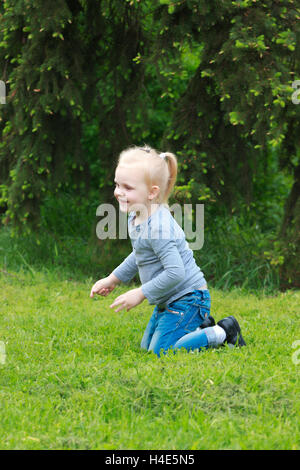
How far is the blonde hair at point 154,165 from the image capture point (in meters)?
3.59

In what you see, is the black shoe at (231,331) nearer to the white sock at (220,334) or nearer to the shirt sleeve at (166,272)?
the white sock at (220,334)

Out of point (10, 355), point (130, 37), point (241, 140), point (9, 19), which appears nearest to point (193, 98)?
point (241, 140)

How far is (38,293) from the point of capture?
5.40 meters

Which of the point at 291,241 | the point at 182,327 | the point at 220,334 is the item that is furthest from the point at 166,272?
the point at 291,241

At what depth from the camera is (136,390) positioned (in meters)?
2.88

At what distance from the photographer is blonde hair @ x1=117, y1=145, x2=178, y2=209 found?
3.59m

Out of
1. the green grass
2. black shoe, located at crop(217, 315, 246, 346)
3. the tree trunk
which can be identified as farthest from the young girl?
the tree trunk

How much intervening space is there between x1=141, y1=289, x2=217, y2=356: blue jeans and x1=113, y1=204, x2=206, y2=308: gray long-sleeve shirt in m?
0.06

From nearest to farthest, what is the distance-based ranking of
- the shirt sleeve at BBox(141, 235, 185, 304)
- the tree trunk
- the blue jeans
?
the shirt sleeve at BBox(141, 235, 185, 304)
the blue jeans
the tree trunk

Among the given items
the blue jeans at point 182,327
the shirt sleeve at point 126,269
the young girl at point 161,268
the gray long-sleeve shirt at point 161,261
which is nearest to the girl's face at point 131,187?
the young girl at point 161,268

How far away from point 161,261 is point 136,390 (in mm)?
943

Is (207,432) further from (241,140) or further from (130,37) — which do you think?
(130,37)

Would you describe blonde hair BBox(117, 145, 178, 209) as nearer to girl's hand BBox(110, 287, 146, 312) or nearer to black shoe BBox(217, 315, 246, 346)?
girl's hand BBox(110, 287, 146, 312)
